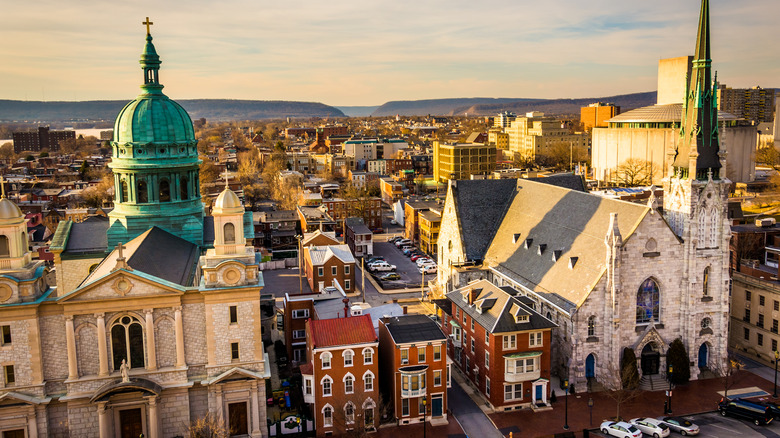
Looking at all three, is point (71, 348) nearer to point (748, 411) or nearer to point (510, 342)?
point (510, 342)

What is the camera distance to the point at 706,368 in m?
54.3

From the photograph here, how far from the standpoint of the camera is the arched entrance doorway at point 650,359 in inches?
2067

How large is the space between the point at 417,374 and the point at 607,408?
1566 centimetres

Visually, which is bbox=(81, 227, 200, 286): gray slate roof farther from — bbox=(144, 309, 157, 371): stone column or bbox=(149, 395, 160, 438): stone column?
bbox=(149, 395, 160, 438): stone column

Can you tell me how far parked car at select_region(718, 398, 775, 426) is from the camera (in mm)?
45375

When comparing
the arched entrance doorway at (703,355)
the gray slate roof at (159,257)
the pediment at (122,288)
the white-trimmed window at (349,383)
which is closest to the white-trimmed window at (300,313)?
the gray slate roof at (159,257)

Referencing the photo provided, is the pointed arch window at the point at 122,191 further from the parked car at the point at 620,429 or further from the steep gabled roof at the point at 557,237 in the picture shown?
the parked car at the point at 620,429

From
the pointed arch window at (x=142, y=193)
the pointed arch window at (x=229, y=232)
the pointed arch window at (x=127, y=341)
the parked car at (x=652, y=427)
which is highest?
the pointed arch window at (x=142, y=193)

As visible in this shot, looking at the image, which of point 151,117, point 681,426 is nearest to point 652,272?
point 681,426

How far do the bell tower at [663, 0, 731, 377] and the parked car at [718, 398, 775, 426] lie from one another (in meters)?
6.35

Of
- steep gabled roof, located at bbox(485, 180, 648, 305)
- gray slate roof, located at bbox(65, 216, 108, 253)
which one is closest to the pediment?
gray slate roof, located at bbox(65, 216, 108, 253)

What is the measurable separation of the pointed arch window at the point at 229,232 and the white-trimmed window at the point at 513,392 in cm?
2384

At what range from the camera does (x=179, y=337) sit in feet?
136

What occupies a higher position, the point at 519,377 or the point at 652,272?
the point at 652,272
